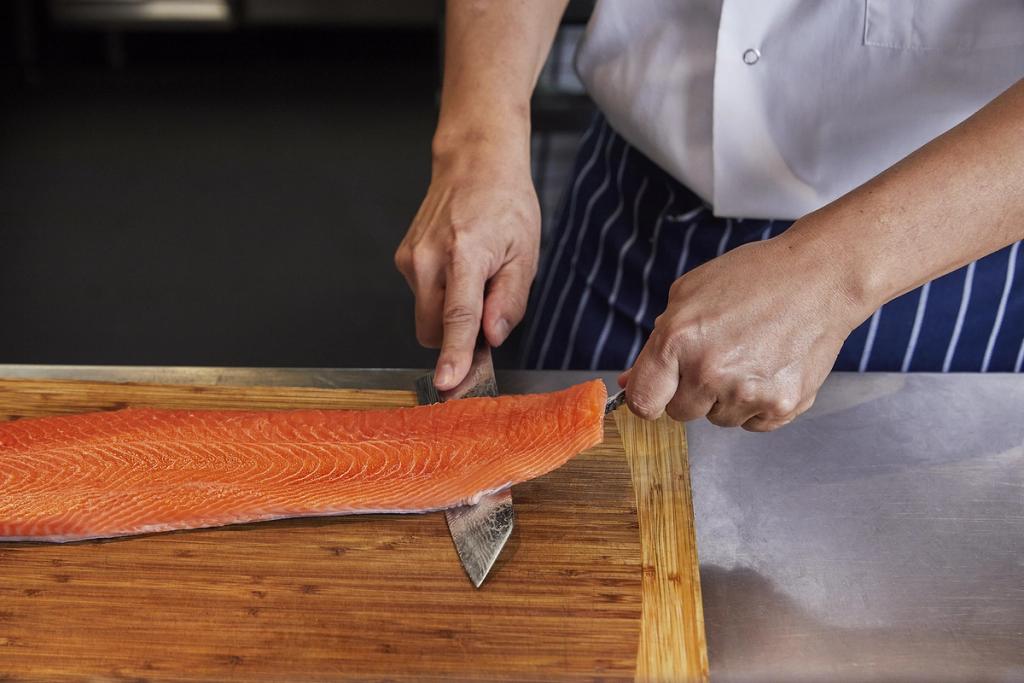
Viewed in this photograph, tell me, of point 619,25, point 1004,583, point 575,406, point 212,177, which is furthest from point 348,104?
point 1004,583

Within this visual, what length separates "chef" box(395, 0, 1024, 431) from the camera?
1241 mm

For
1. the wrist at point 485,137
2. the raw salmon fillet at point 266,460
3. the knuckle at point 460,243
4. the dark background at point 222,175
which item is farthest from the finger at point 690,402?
the dark background at point 222,175

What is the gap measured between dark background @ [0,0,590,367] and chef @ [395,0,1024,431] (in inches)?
70.0

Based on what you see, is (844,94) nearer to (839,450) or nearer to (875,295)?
(875,295)

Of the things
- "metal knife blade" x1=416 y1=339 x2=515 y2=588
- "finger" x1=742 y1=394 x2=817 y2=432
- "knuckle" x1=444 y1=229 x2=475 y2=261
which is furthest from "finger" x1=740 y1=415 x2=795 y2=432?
"knuckle" x1=444 y1=229 x2=475 y2=261

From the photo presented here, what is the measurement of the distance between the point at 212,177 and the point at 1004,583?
3.99 metres

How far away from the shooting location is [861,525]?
4.66 feet

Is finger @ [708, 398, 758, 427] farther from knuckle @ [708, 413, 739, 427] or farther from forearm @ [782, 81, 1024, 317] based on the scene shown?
forearm @ [782, 81, 1024, 317]

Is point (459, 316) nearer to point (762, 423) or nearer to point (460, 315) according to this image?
point (460, 315)

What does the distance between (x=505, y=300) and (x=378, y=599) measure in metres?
0.48

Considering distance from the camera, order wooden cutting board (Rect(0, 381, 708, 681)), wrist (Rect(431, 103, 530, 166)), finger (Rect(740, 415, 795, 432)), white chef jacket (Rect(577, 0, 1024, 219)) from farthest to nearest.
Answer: wrist (Rect(431, 103, 530, 166)), white chef jacket (Rect(577, 0, 1024, 219)), finger (Rect(740, 415, 795, 432)), wooden cutting board (Rect(0, 381, 708, 681))

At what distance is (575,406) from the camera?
1450mm

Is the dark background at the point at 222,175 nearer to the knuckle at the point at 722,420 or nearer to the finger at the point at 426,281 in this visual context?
the finger at the point at 426,281

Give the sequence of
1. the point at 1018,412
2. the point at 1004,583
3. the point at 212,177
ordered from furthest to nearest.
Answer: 1. the point at 212,177
2. the point at 1018,412
3. the point at 1004,583
